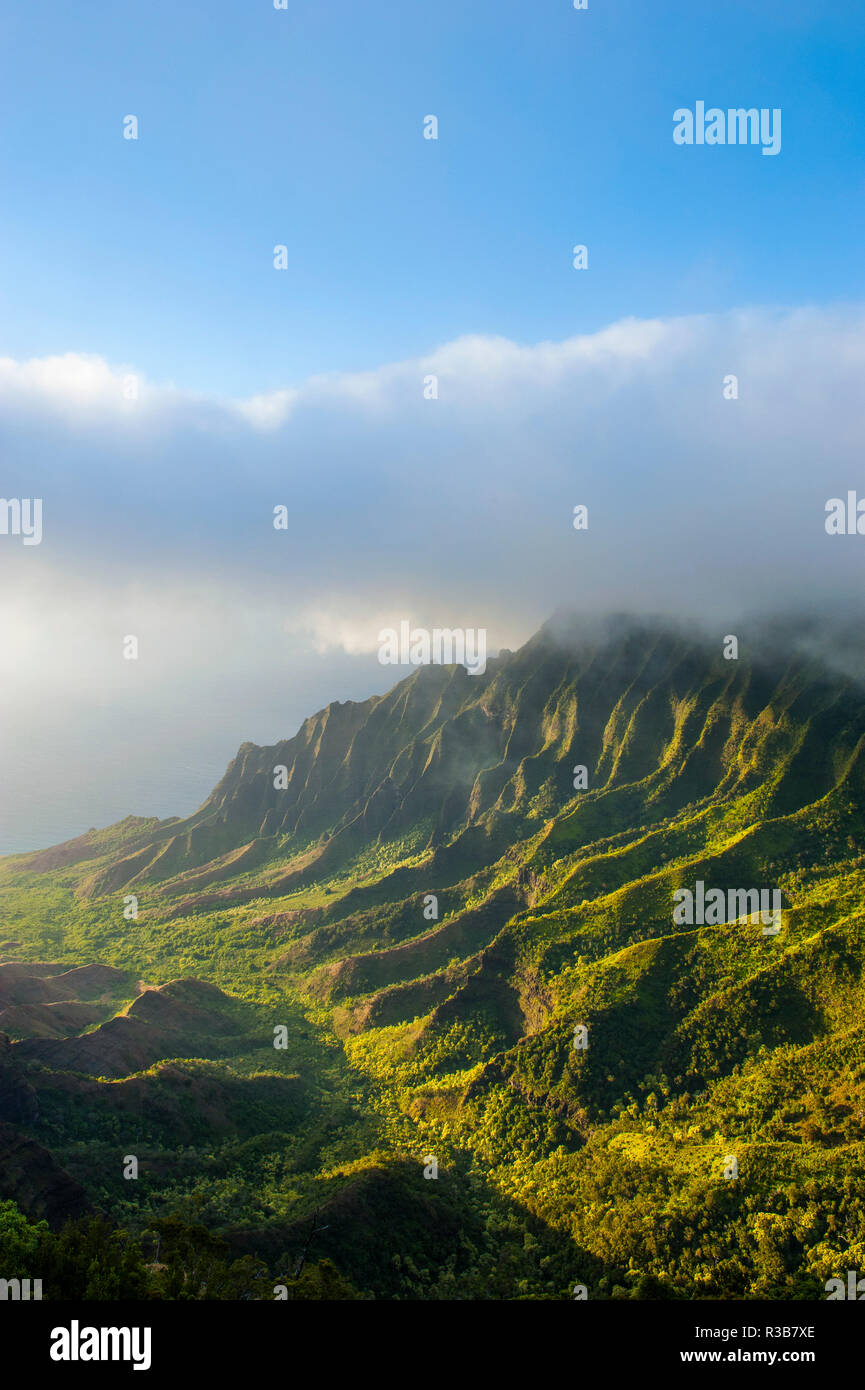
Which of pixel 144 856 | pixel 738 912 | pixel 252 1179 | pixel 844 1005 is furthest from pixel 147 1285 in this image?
pixel 144 856
